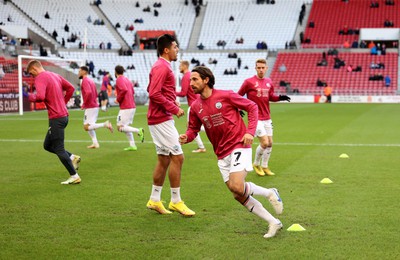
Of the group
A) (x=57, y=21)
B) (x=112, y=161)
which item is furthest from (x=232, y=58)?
(x=112, y=161)

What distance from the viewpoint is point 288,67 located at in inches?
2298

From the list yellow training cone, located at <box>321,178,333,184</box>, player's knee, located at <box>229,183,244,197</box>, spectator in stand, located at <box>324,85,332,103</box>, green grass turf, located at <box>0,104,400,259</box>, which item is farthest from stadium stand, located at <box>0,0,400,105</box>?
player's knee, located at <box>229,183,244,197</box>

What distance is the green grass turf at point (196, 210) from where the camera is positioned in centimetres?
613

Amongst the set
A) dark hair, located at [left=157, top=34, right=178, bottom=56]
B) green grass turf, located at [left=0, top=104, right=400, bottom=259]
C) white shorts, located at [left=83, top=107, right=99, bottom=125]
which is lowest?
green grass turf, located at [left=0, top=104, right=400, bottom=259]

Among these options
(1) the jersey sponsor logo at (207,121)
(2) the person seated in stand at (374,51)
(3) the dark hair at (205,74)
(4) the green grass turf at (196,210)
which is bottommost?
(4) the green grass turf at (196,210)

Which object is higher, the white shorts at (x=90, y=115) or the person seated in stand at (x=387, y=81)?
the person seated in stand at (x=387, y=81)

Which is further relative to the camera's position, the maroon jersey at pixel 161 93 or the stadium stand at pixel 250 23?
the stadium stand at pixel 250 23

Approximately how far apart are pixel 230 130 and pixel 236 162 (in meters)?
0.39

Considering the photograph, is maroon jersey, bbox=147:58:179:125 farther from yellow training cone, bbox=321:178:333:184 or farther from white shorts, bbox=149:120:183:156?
yellow training cone, bbox=321:178:333:184

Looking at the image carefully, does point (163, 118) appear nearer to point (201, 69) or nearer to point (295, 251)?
point (201, 69)

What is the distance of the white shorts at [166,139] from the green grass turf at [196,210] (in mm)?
872

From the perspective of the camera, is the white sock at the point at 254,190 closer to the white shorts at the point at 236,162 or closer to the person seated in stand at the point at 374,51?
the white shorts at the point at 236,162

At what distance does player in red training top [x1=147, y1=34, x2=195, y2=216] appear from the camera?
7.82 meters

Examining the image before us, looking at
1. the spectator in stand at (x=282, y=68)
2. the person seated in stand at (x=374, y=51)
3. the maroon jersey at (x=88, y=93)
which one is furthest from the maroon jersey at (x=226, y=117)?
the person seated in stand at (x=374, y=51)
